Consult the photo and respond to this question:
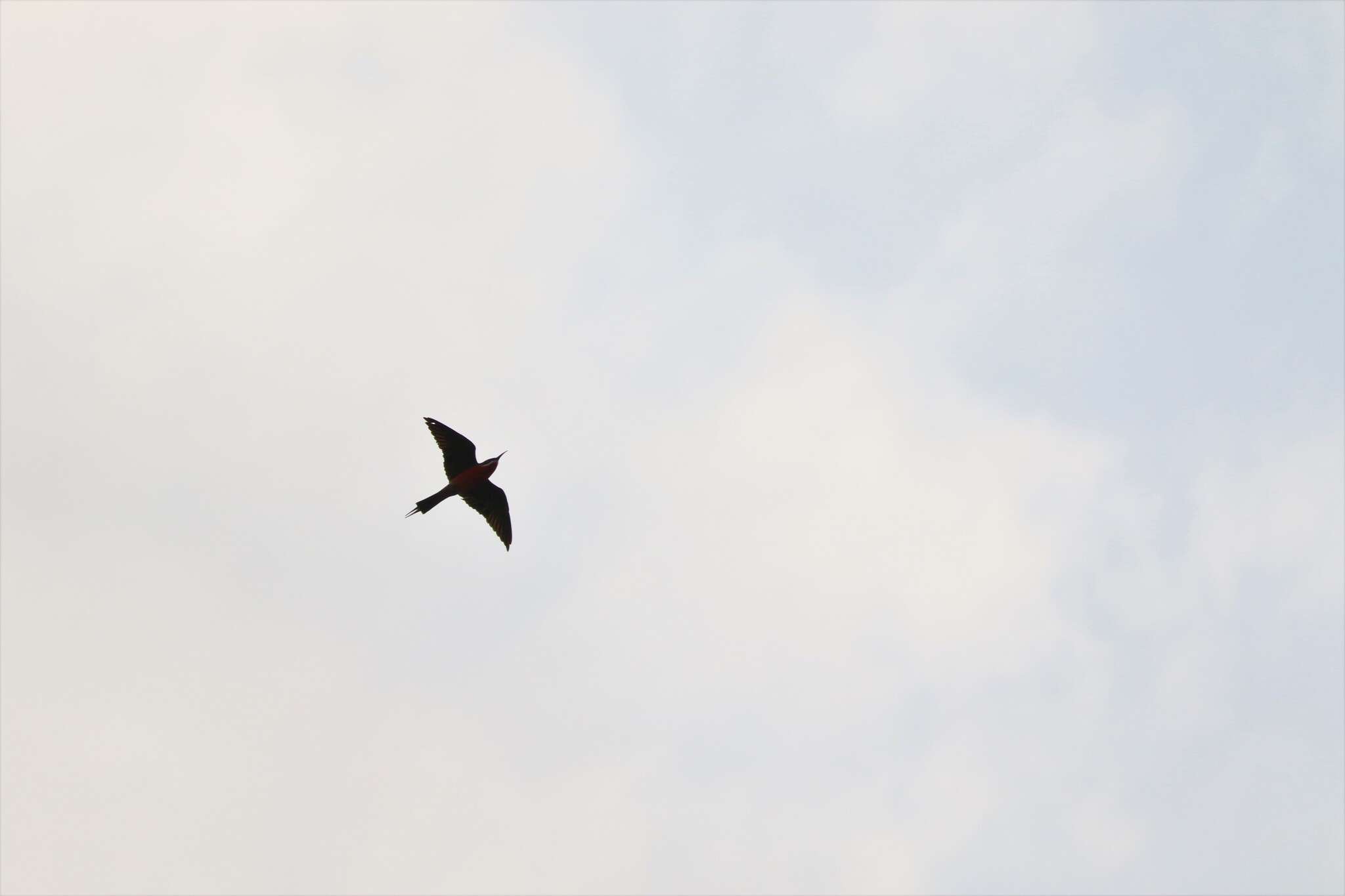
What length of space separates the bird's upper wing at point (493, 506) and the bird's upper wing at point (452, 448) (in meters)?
1.00

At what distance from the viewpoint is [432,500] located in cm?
5053

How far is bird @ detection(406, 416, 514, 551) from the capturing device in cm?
5181

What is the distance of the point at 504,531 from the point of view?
5403 centimetres

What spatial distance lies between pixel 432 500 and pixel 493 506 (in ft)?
12.0

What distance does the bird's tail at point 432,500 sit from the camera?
164 feet

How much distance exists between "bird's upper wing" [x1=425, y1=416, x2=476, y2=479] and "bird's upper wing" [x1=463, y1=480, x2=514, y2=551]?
1.00 metres

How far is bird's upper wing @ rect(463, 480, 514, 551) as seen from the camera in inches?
2092

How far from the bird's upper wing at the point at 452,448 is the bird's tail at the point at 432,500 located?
1117 mm

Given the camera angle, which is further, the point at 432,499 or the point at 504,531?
the point at 504,531

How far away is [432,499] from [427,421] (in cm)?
319

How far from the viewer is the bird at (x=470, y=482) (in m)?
51.8

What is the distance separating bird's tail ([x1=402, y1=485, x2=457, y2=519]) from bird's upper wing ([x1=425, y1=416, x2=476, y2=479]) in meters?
1.12

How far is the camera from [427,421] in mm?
51750

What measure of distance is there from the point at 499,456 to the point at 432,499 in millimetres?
3269
